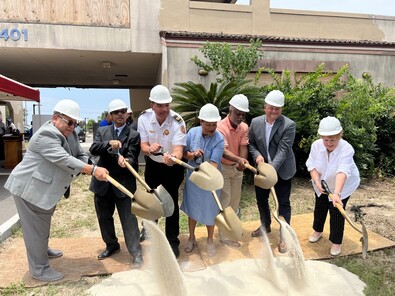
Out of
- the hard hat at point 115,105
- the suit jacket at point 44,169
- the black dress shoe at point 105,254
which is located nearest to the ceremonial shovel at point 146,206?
the suit jacket at point 44,169

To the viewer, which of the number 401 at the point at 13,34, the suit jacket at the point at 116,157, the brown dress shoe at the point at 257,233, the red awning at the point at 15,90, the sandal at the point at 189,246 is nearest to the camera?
the suit jacket at the point at 116,157

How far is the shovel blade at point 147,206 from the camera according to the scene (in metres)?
2.80

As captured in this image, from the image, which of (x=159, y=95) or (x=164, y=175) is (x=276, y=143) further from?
(x=159, y=95)

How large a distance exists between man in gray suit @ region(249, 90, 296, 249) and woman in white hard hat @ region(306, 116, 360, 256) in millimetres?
303

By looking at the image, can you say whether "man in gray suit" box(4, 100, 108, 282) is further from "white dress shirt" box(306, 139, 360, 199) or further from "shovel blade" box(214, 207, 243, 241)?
"white dress shirt" box(306, 139, 360, 199)

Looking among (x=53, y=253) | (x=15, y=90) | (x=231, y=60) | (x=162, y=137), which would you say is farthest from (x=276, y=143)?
(x=15, y=90)

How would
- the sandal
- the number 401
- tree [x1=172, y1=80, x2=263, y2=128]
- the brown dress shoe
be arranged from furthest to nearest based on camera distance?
the number 401, tree [x1=172, y1=80, x2=263, y2=128], the brown dress shoe, the sandal

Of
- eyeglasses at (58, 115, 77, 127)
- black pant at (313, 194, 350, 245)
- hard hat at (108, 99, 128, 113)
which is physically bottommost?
black pant at (313, 194, 350, 245)

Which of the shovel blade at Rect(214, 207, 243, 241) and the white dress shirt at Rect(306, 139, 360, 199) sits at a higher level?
the white dress shirt at Rect(306, 139, 360, 199)

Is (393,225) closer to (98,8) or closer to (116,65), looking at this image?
(98,8)

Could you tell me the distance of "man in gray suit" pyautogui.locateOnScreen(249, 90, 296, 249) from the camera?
3.71m

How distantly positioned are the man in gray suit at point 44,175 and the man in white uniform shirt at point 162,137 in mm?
676

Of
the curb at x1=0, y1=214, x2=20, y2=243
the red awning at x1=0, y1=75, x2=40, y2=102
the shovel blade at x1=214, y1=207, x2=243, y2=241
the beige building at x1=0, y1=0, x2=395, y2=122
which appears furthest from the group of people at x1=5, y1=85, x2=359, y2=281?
the beige building at x1=0, y1=0, x2=395, y2=122

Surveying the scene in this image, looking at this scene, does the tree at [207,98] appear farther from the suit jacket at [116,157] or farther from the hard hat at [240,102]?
the suit jacket at [116,157]
